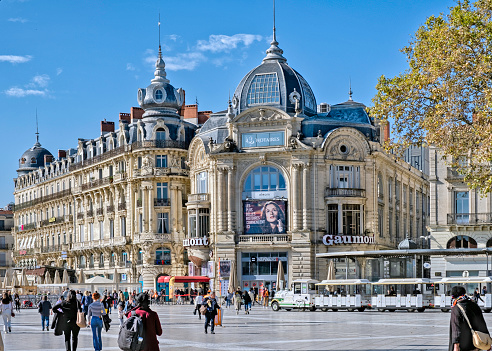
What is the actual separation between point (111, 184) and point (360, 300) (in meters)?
38.2

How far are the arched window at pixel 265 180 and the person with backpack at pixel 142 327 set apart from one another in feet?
174

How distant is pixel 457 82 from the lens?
25.9 metres

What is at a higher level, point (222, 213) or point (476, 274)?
point (222, 213)

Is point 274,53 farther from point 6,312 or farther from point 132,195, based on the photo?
point 6,312

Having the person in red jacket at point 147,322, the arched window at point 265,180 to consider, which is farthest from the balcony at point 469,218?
the person in red jacket at point 147,322

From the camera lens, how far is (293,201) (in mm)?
65938

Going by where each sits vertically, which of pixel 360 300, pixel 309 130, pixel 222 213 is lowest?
pixel 360 300

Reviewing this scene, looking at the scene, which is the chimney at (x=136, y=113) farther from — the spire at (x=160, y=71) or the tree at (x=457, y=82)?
the tree at (x=457, y=82)

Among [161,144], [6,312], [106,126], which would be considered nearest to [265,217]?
[161,144]

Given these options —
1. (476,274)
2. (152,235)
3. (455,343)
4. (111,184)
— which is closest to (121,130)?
(111,184)

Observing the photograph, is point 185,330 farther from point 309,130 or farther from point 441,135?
point 309,130

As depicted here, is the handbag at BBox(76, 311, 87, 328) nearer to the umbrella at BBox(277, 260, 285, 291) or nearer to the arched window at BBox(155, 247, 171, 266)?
the umbrella at BBox(277, 260, 285, 291)

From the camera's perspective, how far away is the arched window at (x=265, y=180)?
66875mm

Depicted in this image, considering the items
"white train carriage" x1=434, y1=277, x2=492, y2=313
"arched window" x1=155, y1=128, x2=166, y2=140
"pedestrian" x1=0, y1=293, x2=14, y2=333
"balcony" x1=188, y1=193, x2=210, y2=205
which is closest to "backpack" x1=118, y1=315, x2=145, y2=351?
"pedestrian" x1=0, y1=293, x2=14, y2=333
